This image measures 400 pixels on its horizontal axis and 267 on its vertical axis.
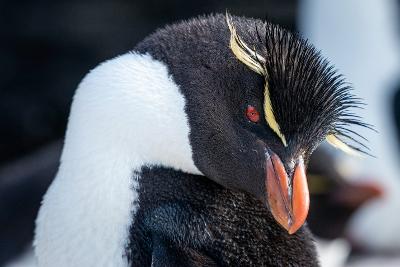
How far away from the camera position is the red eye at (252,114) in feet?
5.03

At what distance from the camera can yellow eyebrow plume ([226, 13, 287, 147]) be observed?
1508 mm

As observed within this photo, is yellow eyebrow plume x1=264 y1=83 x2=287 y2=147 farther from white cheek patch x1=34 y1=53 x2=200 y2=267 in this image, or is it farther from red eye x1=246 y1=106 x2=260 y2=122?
white cheek patch x1=34 y1=53 x2=200 y2=267

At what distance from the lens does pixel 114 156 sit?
1589 millimetres

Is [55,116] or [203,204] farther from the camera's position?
[55,116]

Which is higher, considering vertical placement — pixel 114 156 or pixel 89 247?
pixel 114 156

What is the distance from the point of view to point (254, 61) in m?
1.51

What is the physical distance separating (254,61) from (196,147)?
17 cm

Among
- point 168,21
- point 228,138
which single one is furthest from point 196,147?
point 168,21

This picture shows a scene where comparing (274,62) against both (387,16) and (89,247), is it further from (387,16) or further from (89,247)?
(387,16)

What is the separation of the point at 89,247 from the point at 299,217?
346 mm

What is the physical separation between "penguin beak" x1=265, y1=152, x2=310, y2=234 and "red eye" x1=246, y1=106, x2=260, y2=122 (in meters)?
0.07

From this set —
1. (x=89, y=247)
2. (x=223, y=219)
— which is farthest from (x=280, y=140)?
(x=89, y=247)

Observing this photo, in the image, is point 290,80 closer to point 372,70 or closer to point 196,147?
point 196,147

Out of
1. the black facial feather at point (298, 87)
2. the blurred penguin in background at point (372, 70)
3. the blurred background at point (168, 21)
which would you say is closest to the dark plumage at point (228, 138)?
the black facial feather at point (298, 87)
